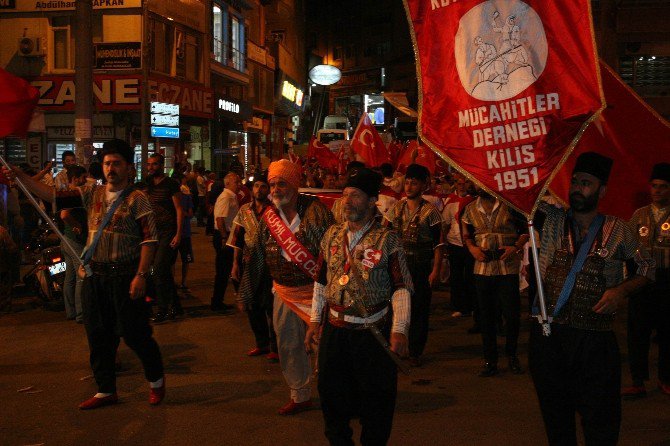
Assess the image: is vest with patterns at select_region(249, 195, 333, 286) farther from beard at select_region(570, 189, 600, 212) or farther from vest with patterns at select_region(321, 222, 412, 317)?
beard at select_region(570, 189, 600, 212)

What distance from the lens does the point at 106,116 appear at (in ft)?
90.4

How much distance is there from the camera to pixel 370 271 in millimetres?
4836

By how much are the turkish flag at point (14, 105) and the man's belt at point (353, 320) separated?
3.71 metres

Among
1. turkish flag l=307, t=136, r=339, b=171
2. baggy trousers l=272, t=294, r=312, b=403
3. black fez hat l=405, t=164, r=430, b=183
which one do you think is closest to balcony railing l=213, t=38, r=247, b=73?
Answer: turkish flag l=307, t=136, r=339, b=171

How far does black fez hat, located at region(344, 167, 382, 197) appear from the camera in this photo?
4926 millimetres

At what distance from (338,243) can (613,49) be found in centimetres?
3347

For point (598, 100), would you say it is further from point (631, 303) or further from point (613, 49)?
point (613, 49)

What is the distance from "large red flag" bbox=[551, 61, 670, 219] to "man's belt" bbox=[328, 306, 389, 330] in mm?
2078

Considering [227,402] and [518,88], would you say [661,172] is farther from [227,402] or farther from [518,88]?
[227,402]

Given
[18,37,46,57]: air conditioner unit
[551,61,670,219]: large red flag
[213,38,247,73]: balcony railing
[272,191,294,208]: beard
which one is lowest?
[272,191,294,208]: beard

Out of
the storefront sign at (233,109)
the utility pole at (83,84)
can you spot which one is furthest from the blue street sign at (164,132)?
the utility pole at (83,84)

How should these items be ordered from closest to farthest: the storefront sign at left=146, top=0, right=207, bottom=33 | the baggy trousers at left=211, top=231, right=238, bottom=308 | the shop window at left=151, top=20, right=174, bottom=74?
the baggy trousers at left=211, top=231, right=238, bottom=308 < the storefront sign at left=146, top=0, right=207, bottom=33 < the shop window at left=151, top=20, right=174, bottom=74

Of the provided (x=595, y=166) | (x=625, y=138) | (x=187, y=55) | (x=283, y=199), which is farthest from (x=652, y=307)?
(x=187, y=55)

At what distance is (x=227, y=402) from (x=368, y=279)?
2.60 meters
